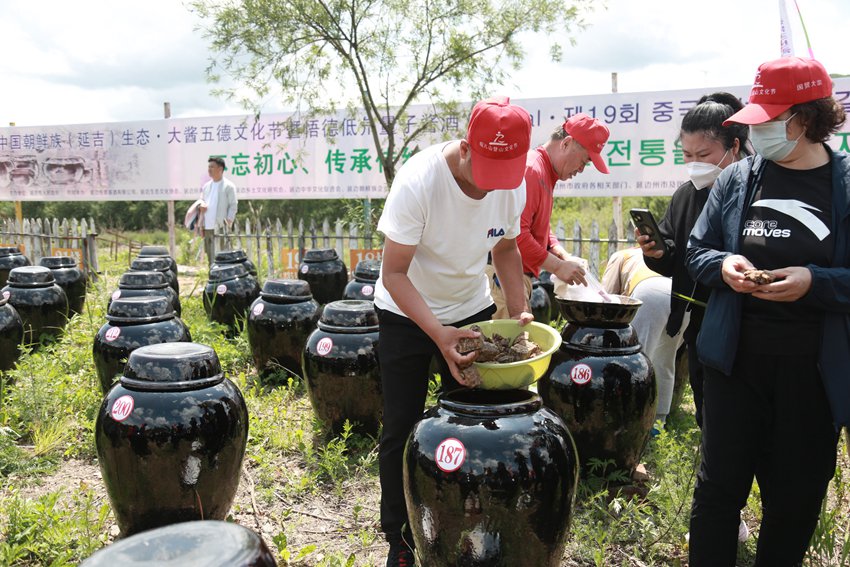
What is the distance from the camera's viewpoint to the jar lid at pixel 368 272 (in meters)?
6.17

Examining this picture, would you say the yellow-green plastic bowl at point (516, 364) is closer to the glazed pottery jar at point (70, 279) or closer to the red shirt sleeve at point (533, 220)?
the red shirt sleeve at point (533, 220)

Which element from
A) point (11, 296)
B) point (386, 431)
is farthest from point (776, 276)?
point (11, 296)

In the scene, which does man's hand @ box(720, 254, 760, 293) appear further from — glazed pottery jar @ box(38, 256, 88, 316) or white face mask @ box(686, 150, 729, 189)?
glazed pottery jar @ box(38, 256, 88, 316)

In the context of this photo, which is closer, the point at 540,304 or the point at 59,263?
the point at 540,304

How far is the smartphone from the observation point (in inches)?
116

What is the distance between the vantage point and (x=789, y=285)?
6.84 feet

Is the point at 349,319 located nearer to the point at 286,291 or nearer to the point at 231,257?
the point at 286,291

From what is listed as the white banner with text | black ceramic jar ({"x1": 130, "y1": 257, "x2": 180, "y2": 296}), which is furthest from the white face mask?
black ceramic jar ({"x1": 130, "y1": 257, "x2": 180, "y2": 296})

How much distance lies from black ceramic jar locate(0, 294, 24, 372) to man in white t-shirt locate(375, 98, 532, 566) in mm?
3574

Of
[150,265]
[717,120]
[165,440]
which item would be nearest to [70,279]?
[150,265]

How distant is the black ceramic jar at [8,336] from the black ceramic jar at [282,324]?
1.63 m

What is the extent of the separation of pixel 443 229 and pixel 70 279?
600 cm

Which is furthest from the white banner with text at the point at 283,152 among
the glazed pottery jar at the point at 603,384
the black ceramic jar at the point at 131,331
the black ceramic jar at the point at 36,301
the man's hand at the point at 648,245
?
the man's hand at the point at 648,245

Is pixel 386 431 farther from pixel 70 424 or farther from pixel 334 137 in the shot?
pixel 334 137
